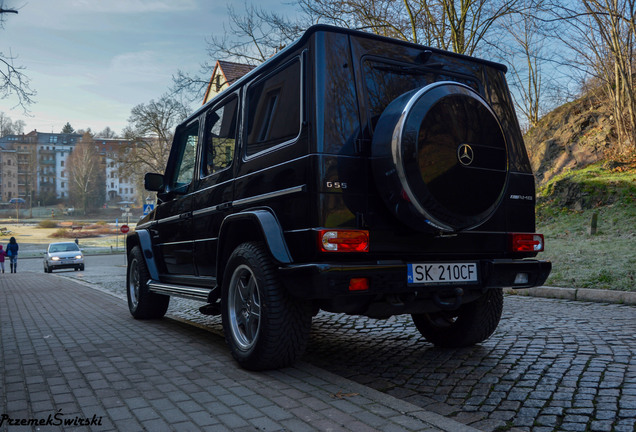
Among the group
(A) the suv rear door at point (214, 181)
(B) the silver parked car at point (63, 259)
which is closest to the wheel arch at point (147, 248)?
(A) the suv rear door at point (214, 181)

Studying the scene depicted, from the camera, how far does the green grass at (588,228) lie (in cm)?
912

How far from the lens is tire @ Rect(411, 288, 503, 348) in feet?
16.0

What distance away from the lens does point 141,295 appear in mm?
7219

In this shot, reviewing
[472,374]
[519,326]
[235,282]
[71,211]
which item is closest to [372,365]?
[472,374]

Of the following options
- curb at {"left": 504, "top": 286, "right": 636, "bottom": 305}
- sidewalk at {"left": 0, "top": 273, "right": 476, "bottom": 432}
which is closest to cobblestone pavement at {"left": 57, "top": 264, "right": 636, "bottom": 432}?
sidewalk at {"left": 0, "top": 273, "right": 476, "bottom": 432}

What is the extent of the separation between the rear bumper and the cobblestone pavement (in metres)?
0.66

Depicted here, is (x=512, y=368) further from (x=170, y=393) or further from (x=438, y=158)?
(x=170, y=393)

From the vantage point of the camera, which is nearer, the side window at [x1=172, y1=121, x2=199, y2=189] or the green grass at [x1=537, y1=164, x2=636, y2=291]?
the side window at [x1=172, y1=121, x2=199, y2=189]

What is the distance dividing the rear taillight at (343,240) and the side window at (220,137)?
1.74 meters

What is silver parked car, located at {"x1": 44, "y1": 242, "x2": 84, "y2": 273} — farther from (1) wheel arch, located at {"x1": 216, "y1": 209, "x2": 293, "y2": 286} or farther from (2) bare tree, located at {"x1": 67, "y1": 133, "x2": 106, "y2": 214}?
(2) bare tree, located at {"x1": 67, "y1": 133, "x2": 106, "y2": 214}

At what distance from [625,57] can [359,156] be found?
1766 cm

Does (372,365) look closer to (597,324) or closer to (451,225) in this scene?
(451,225)

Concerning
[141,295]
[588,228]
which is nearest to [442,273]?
[141,295]

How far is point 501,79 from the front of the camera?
195 inches
